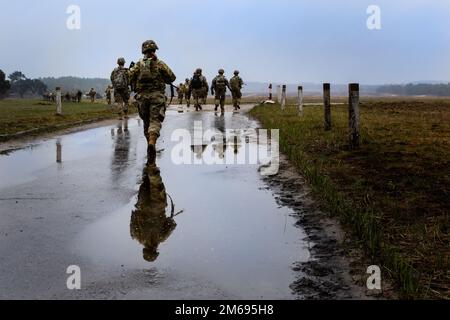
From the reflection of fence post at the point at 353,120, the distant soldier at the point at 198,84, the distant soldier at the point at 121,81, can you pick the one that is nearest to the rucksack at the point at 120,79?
the distant soldier at the point at 121,81

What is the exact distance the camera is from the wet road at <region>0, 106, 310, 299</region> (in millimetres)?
4547

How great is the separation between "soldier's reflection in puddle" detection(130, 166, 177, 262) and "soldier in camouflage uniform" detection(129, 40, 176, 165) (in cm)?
231

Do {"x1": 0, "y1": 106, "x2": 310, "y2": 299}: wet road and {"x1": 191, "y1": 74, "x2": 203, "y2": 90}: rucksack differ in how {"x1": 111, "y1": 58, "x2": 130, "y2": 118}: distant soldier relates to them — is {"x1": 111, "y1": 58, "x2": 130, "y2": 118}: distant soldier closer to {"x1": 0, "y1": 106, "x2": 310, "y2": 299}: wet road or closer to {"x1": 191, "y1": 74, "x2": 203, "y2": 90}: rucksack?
{"x1": 191, "y1": 74, "x2": 203, "y2": 90}: rucksack

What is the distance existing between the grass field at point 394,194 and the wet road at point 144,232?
0.74 meters

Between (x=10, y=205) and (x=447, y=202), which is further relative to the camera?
(x=10, y=205)

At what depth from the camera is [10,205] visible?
7.41m

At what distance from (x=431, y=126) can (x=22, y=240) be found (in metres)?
14.4

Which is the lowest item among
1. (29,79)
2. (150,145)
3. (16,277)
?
(16,277)

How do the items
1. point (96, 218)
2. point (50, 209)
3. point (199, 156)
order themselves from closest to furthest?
1. point (96, 218)
2. point (50, 209)
3. point (199, 156)

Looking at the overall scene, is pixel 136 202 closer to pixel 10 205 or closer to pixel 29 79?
pixel 10 205

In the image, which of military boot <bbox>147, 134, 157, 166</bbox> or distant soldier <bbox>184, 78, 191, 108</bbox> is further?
distant soldier <bbox>184, 78, 191, 108</bbox>

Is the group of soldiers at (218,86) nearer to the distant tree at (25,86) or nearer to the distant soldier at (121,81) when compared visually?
the distant soldier at (121,81)

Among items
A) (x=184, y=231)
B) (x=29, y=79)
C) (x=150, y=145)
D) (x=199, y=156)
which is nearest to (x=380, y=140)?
(x=199, y=156)

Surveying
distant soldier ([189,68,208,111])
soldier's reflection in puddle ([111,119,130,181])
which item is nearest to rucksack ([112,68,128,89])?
soldier's reflection in puddle ([111,119,130,181])
